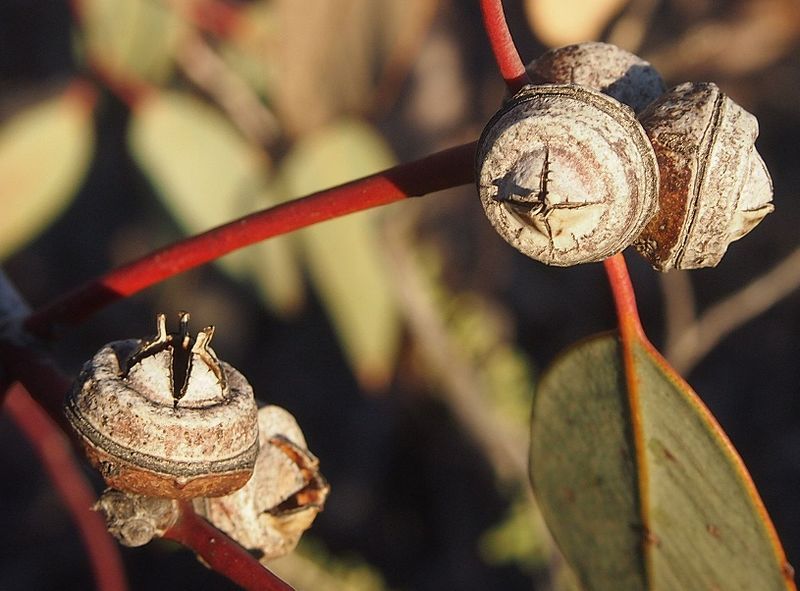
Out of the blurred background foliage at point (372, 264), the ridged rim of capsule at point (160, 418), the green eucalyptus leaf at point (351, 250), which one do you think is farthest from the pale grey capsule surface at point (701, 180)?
the green eucalyptus leaf at point (351, 250)

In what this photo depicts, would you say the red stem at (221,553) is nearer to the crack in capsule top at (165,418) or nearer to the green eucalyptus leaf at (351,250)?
the crack in capsule top at (165,418)

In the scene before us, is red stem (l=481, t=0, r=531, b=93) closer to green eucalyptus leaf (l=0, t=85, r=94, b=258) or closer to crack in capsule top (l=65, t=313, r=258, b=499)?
crack in capsule top (l=65, t=313, r=258, b=499)

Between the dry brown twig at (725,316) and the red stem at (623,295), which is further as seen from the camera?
the dry brown twig at (725,316)

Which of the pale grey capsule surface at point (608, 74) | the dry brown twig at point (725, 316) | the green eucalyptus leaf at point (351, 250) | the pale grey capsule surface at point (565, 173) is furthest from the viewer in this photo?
the dry brown twig at point (725, 316)

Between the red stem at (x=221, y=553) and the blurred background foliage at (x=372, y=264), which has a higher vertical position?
the red stem at (x=221, y=553)

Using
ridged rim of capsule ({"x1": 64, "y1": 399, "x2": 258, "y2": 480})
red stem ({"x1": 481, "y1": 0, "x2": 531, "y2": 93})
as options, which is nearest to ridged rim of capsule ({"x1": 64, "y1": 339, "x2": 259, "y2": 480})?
ridged rim of capsule ({"x1": 64, "y1": 399, "x2": 258, "y2": 480})

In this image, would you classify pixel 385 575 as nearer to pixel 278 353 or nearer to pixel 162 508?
pixel 278 353

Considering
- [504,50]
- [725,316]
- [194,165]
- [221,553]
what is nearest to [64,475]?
[194,165]
